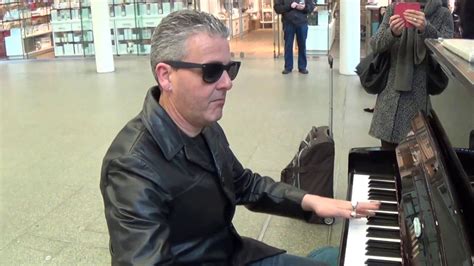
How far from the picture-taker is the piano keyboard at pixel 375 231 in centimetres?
154

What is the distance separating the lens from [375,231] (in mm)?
1693

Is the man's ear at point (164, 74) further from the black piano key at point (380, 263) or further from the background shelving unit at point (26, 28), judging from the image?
the background shelving unit at point (26, 28)

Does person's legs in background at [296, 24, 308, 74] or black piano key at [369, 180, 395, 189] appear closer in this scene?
black piano key at [369, 180, 395, 189]

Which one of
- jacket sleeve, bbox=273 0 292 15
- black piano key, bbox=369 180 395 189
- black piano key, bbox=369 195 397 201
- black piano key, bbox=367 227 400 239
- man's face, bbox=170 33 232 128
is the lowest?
black piano key, bbox=367 227 400 239

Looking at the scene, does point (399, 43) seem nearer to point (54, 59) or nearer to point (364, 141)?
point (364, 141)

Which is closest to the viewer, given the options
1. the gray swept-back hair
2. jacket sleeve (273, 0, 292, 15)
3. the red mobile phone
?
the gray swept-back hair

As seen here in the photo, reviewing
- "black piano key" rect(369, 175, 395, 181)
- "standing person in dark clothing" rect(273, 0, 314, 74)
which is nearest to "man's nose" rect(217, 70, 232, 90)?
"black piano key" rect(369, 175, 395, 181)

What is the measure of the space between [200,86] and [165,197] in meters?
0.30

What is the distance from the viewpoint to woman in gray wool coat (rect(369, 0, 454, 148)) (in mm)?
2773

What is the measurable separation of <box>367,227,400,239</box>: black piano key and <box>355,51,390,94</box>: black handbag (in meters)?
1.44

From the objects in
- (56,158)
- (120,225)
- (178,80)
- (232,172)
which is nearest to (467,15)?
(232,172)

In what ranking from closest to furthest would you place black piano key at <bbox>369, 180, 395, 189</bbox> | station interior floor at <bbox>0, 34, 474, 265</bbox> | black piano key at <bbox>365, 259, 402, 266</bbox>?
black piano key at <bbox>365, 259, 402, 266</bbox>
black piano key at <bbox>369, 180, 395, 189</bbox>
station interior floor at <bbox>0, 34, 474, 265</bbox>

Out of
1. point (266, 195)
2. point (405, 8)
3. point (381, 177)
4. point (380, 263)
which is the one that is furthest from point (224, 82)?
point (405, 8)

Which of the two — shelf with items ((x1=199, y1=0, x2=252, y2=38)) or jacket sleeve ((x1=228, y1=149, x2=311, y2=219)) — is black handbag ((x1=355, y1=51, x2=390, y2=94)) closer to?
jacket sleeve ((x1=228, y1=149, x2=311, y2=219))
